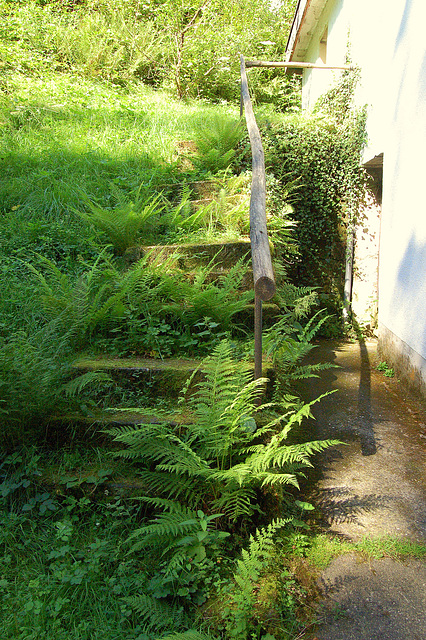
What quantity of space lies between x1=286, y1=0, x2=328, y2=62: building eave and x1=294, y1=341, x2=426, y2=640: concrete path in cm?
783

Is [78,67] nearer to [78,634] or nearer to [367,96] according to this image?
[367,96]

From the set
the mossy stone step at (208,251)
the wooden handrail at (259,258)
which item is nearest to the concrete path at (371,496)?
the wooden handrail at (259,258)

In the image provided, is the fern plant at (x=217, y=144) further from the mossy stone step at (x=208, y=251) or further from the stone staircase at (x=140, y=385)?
the stone staircase at (x=140, y=385)

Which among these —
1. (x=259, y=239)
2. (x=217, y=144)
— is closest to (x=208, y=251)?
(x=259, y=239)

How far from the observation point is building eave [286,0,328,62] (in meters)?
8.73

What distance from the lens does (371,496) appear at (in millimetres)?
2582

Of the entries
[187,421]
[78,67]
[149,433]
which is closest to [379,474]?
[187,421]

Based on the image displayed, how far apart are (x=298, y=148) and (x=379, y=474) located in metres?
5.29

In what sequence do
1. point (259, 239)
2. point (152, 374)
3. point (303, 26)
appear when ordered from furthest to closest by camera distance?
point (303, 26) → point (152, 374) → point (259, 239)

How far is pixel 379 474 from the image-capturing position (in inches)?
111

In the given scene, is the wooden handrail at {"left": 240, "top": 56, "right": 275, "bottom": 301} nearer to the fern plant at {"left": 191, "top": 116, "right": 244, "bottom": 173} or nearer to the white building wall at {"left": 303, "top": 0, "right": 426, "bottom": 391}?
the white building wall at {"left": 303, "top": 0, "right": 426, "bottom": 391}

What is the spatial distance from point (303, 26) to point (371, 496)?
1016 cm

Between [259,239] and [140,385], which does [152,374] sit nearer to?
[140,385]

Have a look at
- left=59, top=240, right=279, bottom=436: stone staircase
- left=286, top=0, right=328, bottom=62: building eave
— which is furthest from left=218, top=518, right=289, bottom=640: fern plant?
left=286, top=0, right=328, bottom=62: building eave
